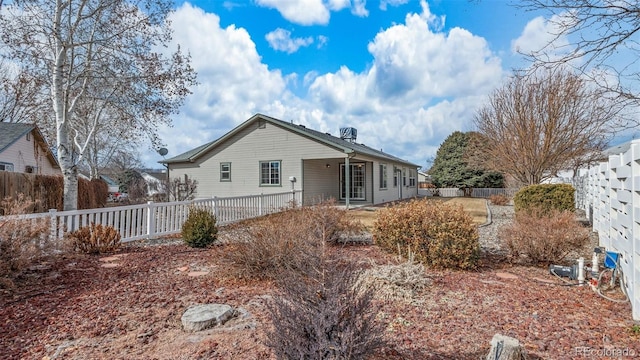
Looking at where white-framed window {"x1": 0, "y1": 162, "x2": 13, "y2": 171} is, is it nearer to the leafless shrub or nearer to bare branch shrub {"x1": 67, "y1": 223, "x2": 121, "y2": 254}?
bare branch shrub {"x1": 67, "y1": 223, "x2": 121, "y2": 254}

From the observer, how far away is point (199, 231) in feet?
21.5

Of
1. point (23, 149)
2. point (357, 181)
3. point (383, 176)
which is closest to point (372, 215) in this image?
point (357, 181)

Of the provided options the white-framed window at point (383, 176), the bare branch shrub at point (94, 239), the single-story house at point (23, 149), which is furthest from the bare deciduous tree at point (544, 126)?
the single-story house at point (23, 149)

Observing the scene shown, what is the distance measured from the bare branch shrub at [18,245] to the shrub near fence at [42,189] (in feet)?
19.3

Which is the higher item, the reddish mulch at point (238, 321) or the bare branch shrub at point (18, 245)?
the bare branch shrub at point (18, 245)

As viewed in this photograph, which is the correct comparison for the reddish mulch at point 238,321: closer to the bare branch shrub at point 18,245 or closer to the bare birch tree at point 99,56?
the bare branch shrub at point 18,245

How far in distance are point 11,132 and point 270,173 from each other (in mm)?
12949

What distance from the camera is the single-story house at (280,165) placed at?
15.3 meters

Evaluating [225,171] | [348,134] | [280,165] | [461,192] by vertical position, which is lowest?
[461,192]

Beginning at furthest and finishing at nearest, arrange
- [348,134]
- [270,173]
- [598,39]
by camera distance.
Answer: [348,134] < [270,173] < [598,39]

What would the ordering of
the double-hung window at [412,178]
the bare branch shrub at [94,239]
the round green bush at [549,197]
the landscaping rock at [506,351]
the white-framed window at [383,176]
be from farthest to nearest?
1. the double-hung window at [412,178]
2. the white-framed window at [383,176]
3. the round green bush at [549,197]
4. the bare branch shrub at [94,239]
5. the landscaping rock at [506,351]

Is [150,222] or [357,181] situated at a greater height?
[357,181]

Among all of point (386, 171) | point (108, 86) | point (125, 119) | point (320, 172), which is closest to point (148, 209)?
point (125, 119)

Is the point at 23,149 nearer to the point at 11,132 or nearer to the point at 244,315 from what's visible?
the point at 11,132
